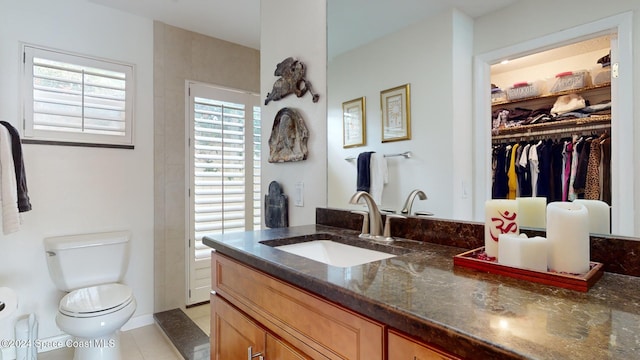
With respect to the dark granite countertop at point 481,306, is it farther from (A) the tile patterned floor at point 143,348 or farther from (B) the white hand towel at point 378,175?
(A) the tile patterned floor at point 143,348

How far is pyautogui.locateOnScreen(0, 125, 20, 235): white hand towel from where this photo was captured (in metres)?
1.88

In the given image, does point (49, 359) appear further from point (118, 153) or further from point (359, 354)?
point (359, 354)

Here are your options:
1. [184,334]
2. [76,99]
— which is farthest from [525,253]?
[76,99]

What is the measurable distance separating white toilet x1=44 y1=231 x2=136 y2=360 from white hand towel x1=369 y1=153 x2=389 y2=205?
5.42 ft

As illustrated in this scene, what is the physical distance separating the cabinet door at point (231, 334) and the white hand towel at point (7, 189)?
4.75 feet

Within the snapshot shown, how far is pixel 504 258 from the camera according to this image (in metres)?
0.84

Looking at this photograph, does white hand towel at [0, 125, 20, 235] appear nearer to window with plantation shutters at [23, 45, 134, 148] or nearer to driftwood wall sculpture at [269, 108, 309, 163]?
window with plantation shutters at [23, 45, 134, 148]

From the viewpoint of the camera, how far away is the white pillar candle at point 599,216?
0.88 meters

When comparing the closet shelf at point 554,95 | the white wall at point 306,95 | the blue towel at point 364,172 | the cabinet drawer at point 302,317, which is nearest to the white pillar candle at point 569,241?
the closet shelf at point 554,95

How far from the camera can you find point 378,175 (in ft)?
4.95

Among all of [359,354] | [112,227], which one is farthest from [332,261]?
[112,227]

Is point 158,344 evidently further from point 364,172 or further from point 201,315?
point 364,172

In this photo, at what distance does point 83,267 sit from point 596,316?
266 cm

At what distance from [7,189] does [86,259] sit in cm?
63
